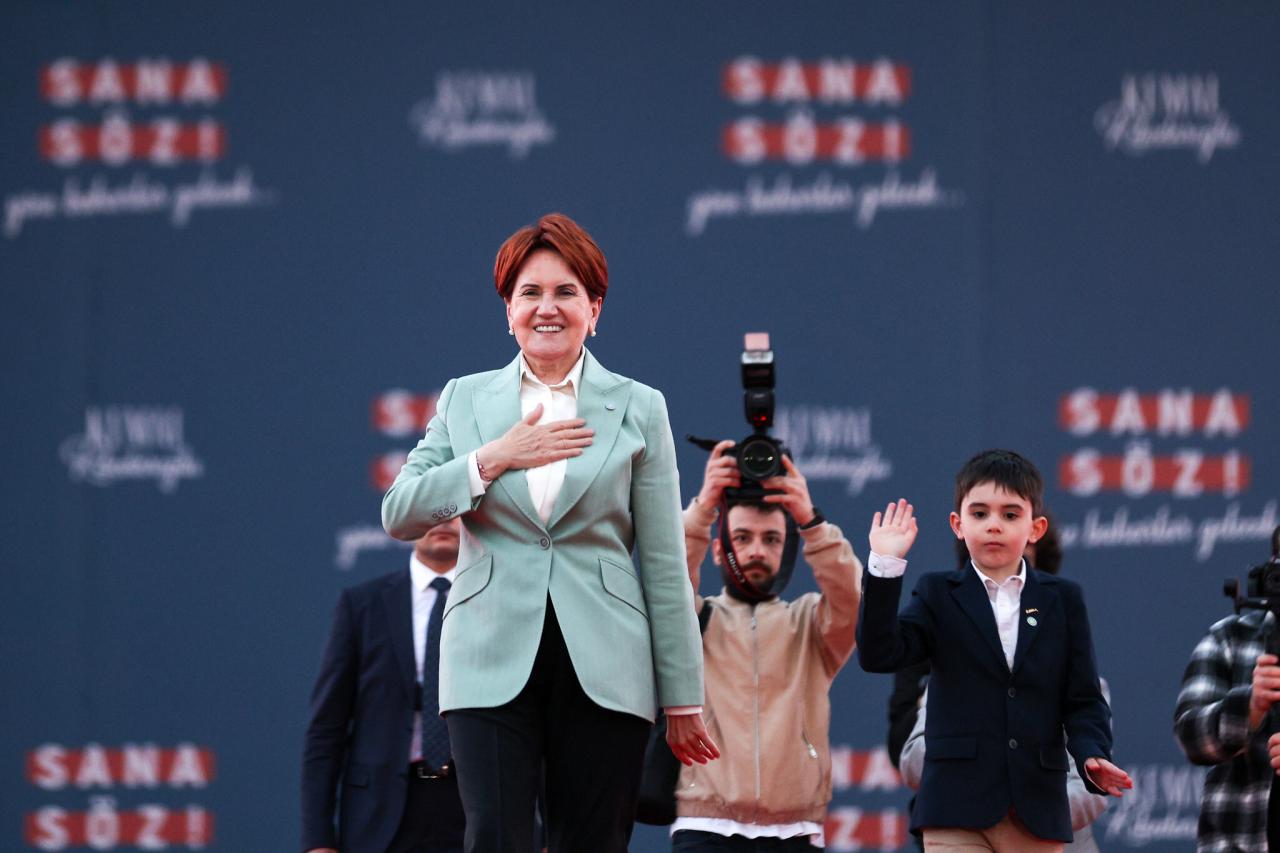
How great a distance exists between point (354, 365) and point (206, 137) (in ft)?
3.12

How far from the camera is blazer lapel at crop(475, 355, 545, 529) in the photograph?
298cm

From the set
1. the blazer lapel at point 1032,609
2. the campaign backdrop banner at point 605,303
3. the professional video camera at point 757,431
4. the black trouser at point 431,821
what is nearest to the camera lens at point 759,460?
the professional video camera at point 757,431

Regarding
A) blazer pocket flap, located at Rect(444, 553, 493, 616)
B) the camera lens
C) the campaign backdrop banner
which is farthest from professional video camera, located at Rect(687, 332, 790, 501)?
the campaign backdrop banner

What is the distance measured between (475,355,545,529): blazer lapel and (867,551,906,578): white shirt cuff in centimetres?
90

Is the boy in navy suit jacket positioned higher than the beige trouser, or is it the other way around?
the boy in navy suit jacket

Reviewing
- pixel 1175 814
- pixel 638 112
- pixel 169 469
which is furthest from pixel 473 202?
pixel 1175 814

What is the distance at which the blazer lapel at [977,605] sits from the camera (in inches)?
146

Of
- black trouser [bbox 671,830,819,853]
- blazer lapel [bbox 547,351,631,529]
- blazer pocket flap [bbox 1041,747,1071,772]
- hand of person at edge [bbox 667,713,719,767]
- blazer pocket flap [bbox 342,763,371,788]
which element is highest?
blazer lapel [bbox 547,351,631,529]

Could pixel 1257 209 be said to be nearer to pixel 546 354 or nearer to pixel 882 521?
pixel 882 521

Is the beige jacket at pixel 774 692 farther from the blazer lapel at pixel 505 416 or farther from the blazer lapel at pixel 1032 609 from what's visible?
the blazer lapel at pixel 505 416

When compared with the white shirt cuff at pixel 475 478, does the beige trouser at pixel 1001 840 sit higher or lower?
lower

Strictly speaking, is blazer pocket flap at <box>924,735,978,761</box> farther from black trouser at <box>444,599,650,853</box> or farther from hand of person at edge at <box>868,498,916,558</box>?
black trouser at <box>444,599,650,853</box>

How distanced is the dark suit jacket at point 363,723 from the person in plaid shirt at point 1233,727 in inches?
72.2

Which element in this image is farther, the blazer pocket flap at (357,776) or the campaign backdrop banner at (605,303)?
the campaign backdrop banner at (605,303)
